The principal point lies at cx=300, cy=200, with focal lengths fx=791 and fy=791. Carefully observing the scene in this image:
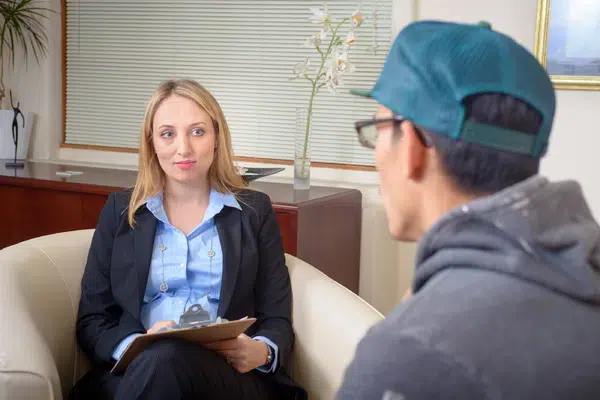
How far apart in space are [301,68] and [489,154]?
7.21 feet

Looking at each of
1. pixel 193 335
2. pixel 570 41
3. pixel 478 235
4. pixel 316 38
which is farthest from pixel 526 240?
pixel 316 38

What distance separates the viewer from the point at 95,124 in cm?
377

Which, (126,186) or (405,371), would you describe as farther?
(126,186)

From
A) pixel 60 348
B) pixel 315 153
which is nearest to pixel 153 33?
pixel 315 153

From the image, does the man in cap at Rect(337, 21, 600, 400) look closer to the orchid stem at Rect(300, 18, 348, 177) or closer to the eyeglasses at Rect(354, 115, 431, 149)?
the eyeglasses at Rect(354, 115, 431, 149)

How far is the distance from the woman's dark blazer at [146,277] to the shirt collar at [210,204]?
0.02 m

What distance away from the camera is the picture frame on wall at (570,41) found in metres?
2.58

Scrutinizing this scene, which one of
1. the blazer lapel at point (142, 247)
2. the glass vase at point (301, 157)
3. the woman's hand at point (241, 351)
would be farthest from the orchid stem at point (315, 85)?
the woman's hand at point (241, 351)

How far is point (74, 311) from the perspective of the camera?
7.34ft

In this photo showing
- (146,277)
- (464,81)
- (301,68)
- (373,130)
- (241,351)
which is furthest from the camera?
(301,68)

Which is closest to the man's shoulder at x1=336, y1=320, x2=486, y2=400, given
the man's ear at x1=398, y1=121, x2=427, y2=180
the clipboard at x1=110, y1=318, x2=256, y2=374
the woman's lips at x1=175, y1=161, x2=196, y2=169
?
the man's ear at x1=398, y1=121, x2=427, y2=180

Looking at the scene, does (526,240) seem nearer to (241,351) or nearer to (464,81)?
(464,81)

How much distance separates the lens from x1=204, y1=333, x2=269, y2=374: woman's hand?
200 cm

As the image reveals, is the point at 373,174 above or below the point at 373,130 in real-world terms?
below
